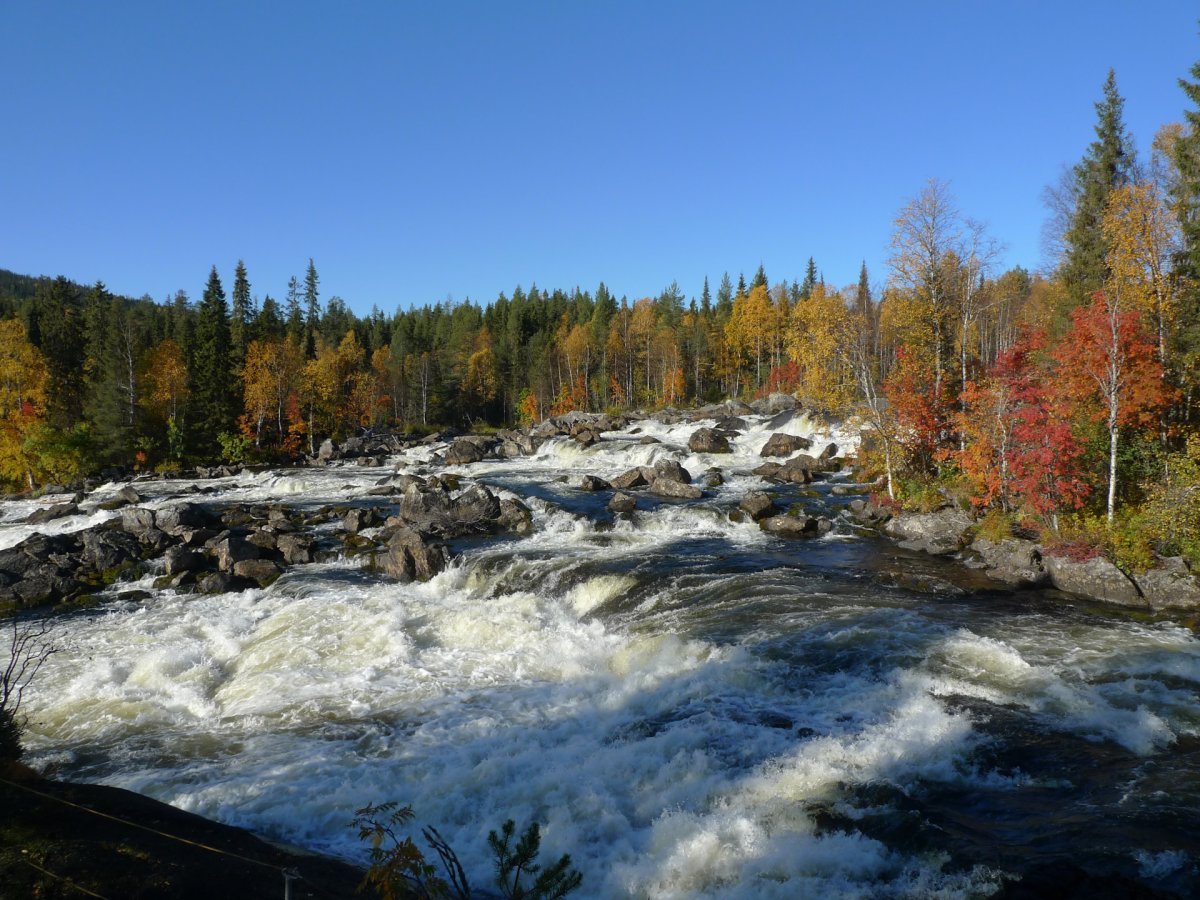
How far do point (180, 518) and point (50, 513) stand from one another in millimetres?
9365

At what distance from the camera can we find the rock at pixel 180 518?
25031mm

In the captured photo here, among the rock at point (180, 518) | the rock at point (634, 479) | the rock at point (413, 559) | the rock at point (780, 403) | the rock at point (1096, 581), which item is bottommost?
the rock at point (1096, 581)

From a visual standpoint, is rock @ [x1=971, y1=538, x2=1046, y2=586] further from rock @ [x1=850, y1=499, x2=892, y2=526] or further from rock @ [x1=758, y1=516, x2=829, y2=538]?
rock @ [x1=758, y1=516, x2=829, y2=538]

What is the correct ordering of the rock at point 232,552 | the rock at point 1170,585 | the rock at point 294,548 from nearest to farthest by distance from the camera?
the rock at point 1170,585 → the rock at point 232,552 → the rock at point 294,548

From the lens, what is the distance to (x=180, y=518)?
25328 mm

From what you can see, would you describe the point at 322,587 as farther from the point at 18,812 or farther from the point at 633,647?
the point at 18,812

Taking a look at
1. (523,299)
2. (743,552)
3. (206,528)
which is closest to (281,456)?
(206,528)

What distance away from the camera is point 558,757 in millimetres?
Answer: 10055

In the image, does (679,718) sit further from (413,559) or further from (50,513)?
(50,513)

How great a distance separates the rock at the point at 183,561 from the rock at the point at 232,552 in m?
0.51

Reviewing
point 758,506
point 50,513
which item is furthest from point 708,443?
point 50,513

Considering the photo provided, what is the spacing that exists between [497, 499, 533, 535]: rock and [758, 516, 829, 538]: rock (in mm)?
9456

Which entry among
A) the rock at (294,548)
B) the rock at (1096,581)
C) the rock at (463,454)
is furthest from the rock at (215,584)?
the rock at (463,454)

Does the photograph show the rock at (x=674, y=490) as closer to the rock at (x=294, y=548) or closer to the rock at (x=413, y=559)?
the rock at (x=413, y=559)
